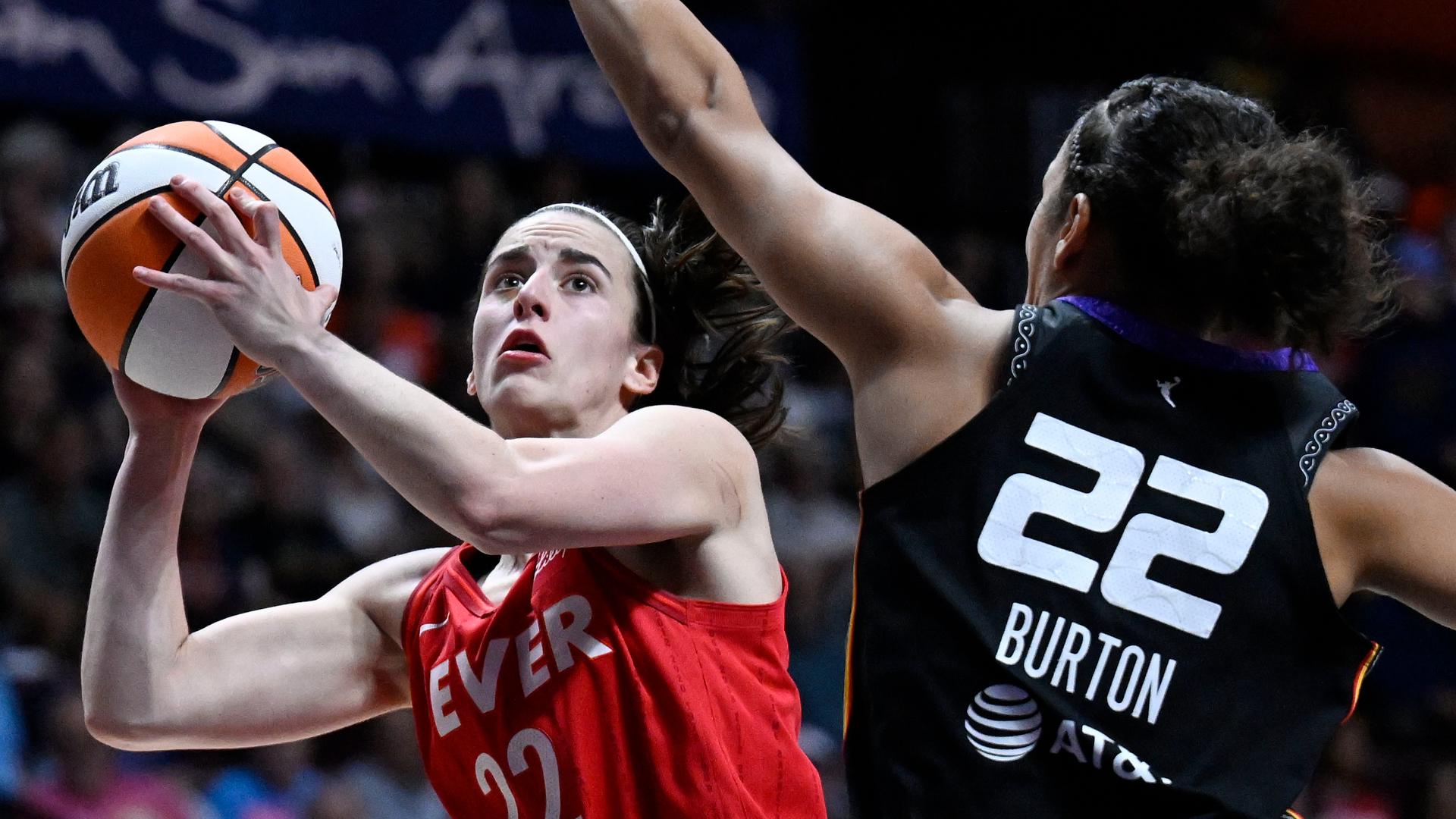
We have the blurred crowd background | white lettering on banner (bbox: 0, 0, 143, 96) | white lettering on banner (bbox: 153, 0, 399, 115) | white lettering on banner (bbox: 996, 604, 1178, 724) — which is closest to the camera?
white lettering on banner (bbox: 996, 604, 1178, 724)

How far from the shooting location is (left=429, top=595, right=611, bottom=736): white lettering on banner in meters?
2.54

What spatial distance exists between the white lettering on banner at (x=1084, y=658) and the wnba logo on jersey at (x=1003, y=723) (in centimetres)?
4

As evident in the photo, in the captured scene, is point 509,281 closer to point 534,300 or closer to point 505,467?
point 534,300

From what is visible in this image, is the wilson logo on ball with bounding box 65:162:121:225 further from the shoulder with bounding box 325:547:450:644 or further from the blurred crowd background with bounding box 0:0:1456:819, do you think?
the blurred crowd background with bounding box 0:0:1456:819

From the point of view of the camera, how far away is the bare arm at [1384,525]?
193cm

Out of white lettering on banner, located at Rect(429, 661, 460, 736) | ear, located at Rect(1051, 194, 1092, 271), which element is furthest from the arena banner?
ear, located at Rect(1051, 194, 1092, 271)

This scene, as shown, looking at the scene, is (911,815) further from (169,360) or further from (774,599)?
(169,360)

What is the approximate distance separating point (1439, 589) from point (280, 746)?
4.40 meters

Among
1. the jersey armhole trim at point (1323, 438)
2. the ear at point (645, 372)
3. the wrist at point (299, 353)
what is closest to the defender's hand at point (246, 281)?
the wrist at point (299, 353)

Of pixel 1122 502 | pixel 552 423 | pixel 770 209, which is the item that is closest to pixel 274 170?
pixel 552 423

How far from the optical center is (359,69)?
7441 millimetres

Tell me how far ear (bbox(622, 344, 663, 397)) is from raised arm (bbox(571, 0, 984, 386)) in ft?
2.80

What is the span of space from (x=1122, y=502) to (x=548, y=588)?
1.06m

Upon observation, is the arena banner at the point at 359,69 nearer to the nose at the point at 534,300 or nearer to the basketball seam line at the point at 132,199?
the nose at the point at 534,300
